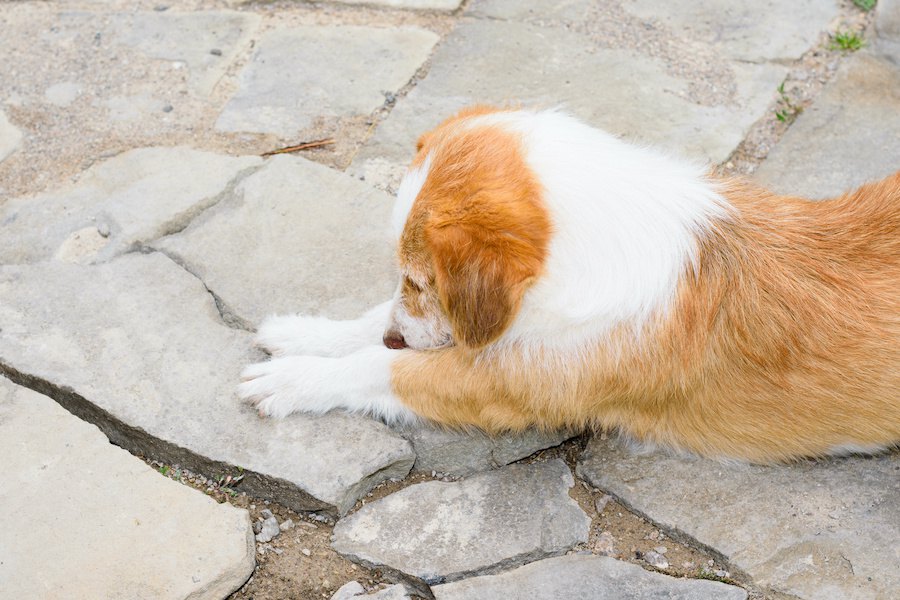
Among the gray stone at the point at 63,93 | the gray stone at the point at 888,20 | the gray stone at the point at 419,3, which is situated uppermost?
the gray stone at the point at 888,20

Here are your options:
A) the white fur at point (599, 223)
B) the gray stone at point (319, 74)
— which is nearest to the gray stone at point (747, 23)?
the gray stone at point (319, 74)

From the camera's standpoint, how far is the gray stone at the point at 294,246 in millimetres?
3969

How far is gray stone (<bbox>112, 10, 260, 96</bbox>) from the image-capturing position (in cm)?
514

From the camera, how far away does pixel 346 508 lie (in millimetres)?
3297

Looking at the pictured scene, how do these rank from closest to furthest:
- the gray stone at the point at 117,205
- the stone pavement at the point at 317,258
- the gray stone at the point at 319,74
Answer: the stone pavement at the point at 317,258 → the gray stone at the point at 117,205 → the gray stone at the point at 319,74

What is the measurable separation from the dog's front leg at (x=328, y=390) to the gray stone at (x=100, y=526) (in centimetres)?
42

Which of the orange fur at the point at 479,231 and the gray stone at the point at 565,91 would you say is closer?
the orange fur at the point at 479,231

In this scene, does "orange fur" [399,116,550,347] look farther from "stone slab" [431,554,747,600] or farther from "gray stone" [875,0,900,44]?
"gray stone" [875,0,900,44]

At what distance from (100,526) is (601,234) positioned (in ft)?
5.77

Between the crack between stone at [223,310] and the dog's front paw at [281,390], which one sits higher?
the dog's front paw at [281,390]

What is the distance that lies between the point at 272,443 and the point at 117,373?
65 centimetres

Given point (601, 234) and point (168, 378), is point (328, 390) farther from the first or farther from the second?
point (601, 234)

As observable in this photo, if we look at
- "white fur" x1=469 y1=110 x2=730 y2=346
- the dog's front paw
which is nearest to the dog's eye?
"white fur" x1=469 y1=110 x2=730 y2=346

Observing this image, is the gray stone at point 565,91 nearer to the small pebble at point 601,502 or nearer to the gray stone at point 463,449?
the gray stone at point 463,449
